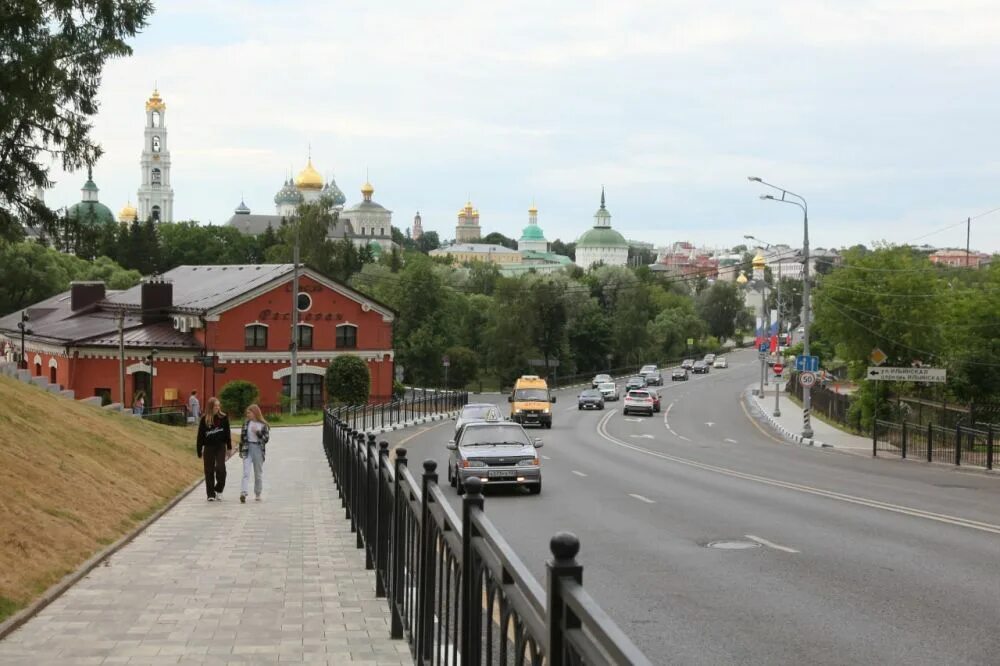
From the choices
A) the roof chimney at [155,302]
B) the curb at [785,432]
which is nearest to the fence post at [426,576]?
the curb at [785,432]

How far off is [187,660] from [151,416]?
114ft

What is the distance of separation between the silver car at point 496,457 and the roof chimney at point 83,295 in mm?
51112

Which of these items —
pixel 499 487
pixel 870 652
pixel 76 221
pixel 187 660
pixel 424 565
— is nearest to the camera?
pixel 424 565

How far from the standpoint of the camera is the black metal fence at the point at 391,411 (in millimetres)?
46562

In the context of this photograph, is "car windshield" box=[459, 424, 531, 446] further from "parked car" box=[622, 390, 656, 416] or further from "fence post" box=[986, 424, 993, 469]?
"parked car" box=[622, 390, 656, 416]

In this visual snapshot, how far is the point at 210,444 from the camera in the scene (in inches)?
746

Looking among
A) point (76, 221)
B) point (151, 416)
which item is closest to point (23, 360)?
point (151, 416)

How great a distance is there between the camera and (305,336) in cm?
6181

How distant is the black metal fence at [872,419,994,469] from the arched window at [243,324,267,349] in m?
32.4

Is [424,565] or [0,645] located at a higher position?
[424,565]

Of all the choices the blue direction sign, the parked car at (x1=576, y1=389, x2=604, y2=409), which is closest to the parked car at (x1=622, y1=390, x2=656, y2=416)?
the parked car at (x1=576, y1=389, x2=604, y2=409)

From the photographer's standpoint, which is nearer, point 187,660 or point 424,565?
point 424,565

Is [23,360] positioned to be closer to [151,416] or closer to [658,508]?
[151,416]

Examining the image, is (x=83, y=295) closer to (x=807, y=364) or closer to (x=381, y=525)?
(x=807, y=364)
